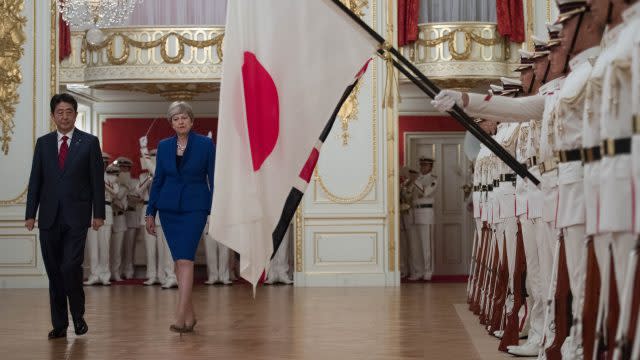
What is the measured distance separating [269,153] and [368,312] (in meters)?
4.43

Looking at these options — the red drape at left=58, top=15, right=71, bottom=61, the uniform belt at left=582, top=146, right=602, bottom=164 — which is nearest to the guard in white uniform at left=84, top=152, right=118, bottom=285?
the red drape at left=58, top=15, right=71, bottom=61

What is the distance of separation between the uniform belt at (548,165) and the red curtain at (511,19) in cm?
964

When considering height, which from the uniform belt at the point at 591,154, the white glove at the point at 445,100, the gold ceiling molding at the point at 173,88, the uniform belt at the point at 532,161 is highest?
the gold ceiling molding at the point at 173,88

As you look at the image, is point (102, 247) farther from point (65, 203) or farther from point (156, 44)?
point (65, 203)

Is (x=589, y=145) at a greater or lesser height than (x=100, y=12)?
lesser

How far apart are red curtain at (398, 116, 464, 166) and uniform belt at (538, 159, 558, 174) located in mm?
11791

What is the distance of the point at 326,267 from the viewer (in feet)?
45.9

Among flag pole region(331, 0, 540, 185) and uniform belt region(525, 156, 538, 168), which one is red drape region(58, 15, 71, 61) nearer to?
uniform belt region(525, 156, 538, 168)

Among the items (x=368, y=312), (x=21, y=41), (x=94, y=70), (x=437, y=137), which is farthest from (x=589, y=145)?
(x=437, y=137)

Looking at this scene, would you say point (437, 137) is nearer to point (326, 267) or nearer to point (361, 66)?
point (326, 267)

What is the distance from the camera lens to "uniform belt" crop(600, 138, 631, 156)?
373 cm

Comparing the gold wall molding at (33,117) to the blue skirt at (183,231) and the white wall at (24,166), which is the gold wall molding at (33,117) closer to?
the white wall at (24,166)

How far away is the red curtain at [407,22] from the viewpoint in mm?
15097

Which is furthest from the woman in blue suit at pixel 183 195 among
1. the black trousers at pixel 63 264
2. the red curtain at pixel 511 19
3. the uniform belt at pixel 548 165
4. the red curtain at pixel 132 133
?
the red curtain at pixel 132 133
